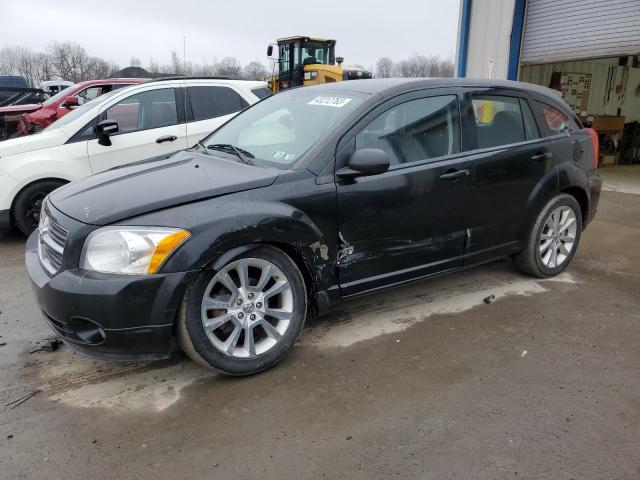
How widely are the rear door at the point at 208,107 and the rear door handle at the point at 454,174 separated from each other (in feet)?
12.0

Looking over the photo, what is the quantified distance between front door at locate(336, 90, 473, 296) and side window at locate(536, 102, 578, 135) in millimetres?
1059

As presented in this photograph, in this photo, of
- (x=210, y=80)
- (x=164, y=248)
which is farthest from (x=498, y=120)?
(x=210, y=80)

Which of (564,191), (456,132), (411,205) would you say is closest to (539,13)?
(564,191)

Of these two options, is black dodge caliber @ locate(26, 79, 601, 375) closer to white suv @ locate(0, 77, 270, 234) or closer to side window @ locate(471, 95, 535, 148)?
side window @ locate(471, 95, 535, 148)

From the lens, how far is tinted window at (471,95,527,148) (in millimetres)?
3886

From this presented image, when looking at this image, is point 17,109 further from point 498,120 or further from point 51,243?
point 498,120

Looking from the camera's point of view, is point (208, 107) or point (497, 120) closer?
point (497, 120)

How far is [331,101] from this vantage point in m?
3.59

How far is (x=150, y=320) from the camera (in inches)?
104

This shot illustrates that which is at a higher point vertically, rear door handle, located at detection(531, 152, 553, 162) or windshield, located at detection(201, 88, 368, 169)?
windshield, located at detection(201, 88, 368, 169)

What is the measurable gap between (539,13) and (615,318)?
28.3 feet

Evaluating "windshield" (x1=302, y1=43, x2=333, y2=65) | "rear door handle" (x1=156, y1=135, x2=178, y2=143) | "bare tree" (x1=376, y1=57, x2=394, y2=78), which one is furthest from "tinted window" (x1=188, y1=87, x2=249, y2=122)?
"bare tree" (x1=376, y1=57, x2=394, y2=78)

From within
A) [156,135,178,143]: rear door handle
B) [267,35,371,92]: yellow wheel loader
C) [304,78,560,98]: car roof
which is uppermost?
[267,35,371,92]: yellow wheel loader

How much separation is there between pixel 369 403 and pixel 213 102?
16.2 feet
